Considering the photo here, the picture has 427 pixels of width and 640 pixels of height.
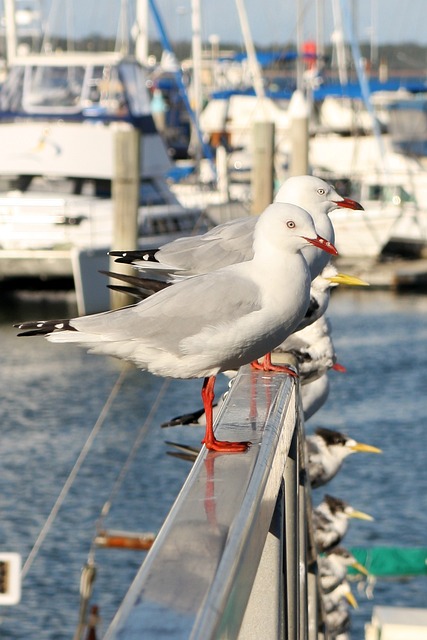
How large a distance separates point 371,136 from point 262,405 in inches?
1688

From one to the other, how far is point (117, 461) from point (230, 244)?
12450mm

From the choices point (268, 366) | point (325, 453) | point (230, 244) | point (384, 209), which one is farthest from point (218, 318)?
point (384, 209)

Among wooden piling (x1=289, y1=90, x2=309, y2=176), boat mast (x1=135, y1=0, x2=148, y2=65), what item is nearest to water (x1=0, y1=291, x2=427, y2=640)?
wooden piling (x1=289, y1=90, x2=309, y2=176)

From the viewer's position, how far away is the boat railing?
55.4 inches

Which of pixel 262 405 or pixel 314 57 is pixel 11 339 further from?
pixel 314 57

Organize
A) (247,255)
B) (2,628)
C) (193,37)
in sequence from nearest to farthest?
(247,255), (2,628), (193,37)

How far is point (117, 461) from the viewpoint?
55.4 feet

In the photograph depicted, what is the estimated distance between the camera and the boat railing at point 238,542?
1407mm

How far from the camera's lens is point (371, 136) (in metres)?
45.1

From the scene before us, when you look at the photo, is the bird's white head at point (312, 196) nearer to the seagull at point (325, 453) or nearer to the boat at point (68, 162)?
the seagull at point (325, 453)

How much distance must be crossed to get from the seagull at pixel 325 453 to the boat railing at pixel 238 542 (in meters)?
2.14

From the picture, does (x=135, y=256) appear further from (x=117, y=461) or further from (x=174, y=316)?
(x=117, y=461)

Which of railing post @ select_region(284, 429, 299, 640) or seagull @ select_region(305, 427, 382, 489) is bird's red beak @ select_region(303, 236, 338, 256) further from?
seagull @ select_region(305, 427, 382, 489)

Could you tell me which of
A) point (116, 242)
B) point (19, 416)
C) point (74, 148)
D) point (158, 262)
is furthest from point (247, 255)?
point (74, 148)
